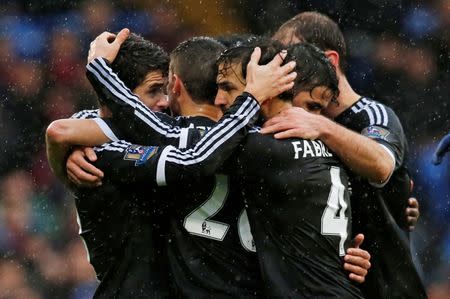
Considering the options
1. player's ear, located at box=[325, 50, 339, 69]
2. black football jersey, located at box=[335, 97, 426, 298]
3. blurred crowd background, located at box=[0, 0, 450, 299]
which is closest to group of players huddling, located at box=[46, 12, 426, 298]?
black football jersey, located at box=[335, 97, 426, 298]

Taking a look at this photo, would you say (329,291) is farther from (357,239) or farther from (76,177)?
(76,177)

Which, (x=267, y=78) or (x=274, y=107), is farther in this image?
(x=274, y=107)

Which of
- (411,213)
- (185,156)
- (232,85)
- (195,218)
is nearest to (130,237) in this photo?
(195,218)

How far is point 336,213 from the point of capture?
397 centimetres

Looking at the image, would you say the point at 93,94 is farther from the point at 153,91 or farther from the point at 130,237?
the point at 130,237

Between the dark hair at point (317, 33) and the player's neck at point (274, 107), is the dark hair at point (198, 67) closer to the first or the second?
the player's neck at point (274, 107)

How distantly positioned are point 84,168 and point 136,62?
0.61m

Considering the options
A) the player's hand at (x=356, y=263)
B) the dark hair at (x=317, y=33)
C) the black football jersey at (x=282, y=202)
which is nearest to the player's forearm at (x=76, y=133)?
the black football jersey at (x=282, y=202)

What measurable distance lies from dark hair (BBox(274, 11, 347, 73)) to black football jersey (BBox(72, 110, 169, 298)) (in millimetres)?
1367

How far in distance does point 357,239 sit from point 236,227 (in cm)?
61

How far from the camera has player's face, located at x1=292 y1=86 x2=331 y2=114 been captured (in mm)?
4211

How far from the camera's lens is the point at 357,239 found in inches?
168

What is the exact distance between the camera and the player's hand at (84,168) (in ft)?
13.0

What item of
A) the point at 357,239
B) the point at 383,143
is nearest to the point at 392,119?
the point at 383,143
